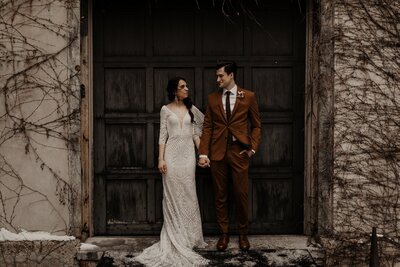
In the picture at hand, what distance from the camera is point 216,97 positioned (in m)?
5.55

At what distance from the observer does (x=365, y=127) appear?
5.67 meters

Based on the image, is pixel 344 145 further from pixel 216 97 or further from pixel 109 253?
pixel 109 253

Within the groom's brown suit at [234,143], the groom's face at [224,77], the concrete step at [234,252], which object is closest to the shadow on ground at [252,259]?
the concrete step at [234,252]

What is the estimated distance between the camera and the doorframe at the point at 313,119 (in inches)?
226

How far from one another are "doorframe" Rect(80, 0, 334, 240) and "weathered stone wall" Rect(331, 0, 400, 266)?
9cm

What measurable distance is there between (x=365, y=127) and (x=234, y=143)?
1.37 m

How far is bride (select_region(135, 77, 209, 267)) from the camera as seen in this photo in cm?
555

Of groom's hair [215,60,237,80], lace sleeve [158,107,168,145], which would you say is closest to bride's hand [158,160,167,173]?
lace sleeve [158,107,168,145]

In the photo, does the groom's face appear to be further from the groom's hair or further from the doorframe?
the doorframe

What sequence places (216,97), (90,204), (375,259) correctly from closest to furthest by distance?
(375,259) < (216,97) < (90,204)

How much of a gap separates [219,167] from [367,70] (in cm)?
180

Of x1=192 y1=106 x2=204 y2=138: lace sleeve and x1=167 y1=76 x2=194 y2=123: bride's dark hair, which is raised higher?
x1=167 y1=76 x2=194 y2=123: bride's dark hair

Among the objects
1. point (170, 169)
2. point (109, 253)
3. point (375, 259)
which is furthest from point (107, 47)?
point (375, 259)

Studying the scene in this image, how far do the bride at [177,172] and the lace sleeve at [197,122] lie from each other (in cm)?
9
